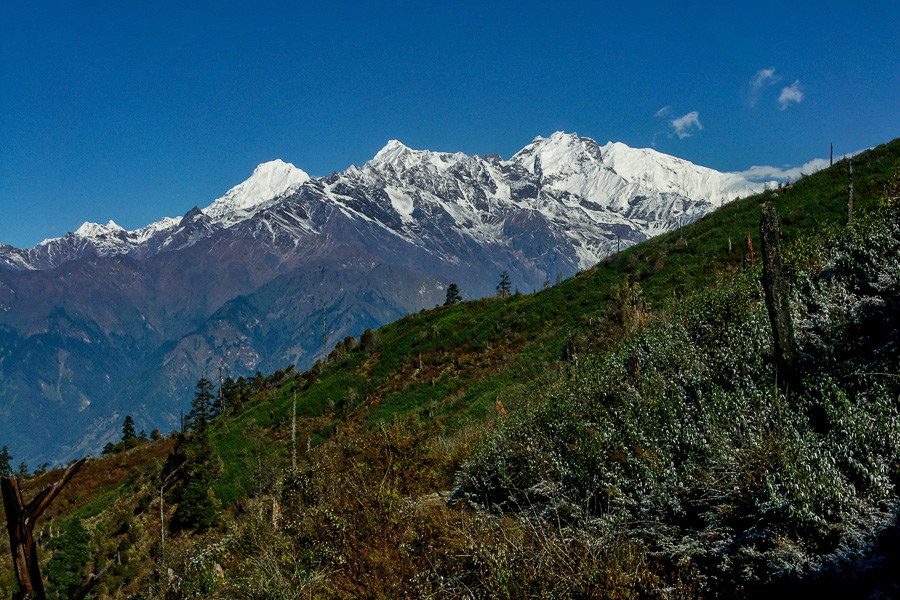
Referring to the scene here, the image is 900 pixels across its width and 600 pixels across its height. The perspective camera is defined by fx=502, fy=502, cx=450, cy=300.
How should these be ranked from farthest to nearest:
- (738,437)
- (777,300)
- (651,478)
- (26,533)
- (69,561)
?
(69,561) < (777,300) < (738,437) < (651,478) < (26,533)

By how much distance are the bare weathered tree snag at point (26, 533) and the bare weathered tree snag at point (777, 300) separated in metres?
8.41

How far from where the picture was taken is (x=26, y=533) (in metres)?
2.17

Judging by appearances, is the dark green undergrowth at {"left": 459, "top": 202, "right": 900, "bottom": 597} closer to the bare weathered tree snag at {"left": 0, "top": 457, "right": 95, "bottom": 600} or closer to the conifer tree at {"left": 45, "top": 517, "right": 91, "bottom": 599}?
the bare weathered tree snag at {"left": 0, "top": 457, "right": 95, "bottom": 600}

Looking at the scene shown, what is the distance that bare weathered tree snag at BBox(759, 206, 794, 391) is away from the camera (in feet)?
25.6

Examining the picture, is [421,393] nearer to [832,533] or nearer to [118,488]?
[832,533]

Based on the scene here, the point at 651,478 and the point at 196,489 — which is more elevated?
the point at 651,478

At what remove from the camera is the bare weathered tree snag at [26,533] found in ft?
6.37

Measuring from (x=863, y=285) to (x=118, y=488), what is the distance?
51990mm

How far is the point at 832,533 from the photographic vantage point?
5.11 metres

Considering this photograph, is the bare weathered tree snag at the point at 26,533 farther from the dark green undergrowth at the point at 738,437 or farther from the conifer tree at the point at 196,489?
the conifer tree at the point at 196,489

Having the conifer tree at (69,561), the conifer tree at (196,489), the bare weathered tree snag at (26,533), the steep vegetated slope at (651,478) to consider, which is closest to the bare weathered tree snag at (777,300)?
the steep vegetated slope at (651,478)

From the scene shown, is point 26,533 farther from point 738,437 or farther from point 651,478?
point 738,437

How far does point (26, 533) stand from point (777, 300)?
9348 mm

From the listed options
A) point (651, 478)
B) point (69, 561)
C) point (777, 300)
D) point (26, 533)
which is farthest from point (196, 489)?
point (26, 533)
